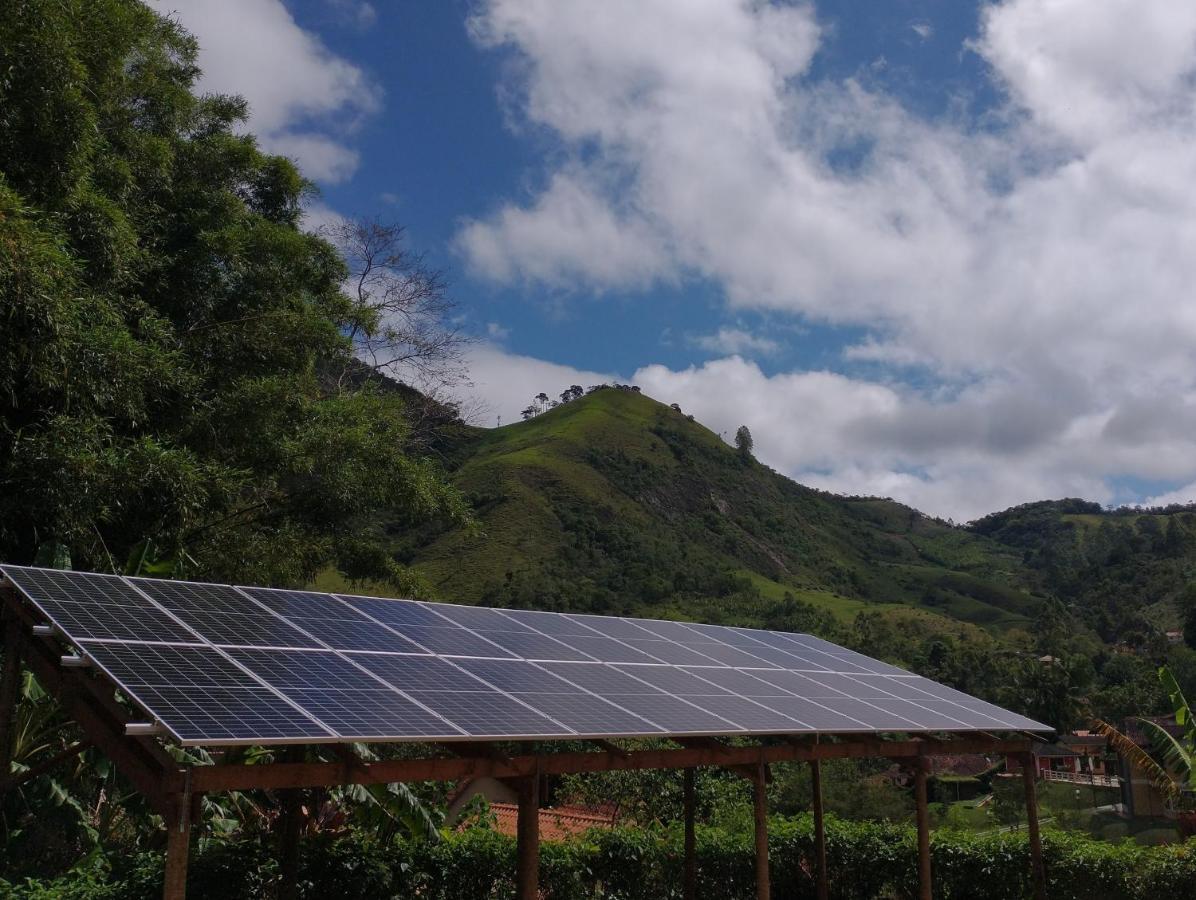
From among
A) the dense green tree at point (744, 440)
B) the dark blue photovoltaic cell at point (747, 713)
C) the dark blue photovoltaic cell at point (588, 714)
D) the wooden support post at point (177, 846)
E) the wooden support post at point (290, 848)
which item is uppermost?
the dense green tree at point (744, 440)

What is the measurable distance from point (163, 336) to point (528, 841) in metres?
10.3

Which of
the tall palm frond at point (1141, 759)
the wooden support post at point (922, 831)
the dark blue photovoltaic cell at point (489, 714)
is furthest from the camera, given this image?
the tall palm frond at point (1141, 759)

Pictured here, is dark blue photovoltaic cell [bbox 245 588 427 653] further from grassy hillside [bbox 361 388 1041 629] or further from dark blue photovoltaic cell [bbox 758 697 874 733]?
grassy hillside [bbox 361 388 1041 629]

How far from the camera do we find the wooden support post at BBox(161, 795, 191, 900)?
491cm

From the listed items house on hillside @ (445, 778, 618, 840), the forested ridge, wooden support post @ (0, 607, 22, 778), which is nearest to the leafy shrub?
the forested ridge

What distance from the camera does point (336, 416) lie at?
16.6 m

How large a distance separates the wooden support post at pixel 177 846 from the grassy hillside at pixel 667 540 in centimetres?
4445

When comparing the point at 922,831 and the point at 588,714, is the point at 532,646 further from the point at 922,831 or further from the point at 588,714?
the point at 922,831

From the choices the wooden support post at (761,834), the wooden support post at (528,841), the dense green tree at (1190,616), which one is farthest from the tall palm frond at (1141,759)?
the dense green tree at (1190,616)

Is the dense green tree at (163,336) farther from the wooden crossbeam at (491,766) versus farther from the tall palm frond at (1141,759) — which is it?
the tall palm frond at (1141,759)

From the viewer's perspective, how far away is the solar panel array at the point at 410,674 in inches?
216

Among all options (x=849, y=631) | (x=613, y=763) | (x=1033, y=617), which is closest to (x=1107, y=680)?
(x=849, y=631)

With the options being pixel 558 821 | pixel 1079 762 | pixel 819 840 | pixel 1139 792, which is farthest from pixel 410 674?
pixel 1079 762

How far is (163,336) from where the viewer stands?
556 inches
